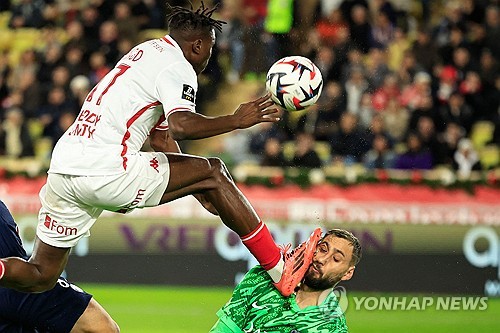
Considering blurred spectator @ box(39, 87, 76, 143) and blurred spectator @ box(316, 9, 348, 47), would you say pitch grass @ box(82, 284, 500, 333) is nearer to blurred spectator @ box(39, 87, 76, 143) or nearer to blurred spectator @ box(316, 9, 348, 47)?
blurred spectator @ box(39, 87, 76, 143)

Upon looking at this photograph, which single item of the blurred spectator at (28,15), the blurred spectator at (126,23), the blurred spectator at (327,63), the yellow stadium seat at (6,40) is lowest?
the blurred spectator at (327,63)

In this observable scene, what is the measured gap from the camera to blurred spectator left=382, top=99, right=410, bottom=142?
12.6 metres

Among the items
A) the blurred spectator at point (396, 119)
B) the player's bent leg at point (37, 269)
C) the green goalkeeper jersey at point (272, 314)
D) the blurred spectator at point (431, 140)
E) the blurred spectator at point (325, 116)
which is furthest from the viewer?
the blurred spectator at point (396, 119)

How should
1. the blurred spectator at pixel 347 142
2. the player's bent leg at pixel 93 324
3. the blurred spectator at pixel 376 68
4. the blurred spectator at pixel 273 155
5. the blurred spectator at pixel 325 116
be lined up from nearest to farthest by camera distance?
the player's bent leg at pixel 93 324
the blurred spectator at pixel 273 155
the blurred spectator at pixel 347 142
the blurred spectator at pixel 325 116
the blurred spectator at pixel 376 68

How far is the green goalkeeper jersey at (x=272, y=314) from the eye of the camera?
228 inches

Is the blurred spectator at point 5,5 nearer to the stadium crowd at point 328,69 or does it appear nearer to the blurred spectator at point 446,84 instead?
the stadium crowd at point 328,69

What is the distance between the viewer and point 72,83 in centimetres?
1322

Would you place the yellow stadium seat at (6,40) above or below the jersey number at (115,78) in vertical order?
above

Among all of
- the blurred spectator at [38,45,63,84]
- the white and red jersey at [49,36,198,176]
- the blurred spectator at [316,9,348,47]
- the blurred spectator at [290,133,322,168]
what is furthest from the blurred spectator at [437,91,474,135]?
the white and red jersey at [49,36,198,176]

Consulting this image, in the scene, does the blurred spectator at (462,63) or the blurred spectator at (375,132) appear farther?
the blurred spectator at (462,63)

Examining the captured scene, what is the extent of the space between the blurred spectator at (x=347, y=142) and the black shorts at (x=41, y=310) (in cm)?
622

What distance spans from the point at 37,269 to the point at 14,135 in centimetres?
746

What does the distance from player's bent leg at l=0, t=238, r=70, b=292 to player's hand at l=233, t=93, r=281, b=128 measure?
1.42 m

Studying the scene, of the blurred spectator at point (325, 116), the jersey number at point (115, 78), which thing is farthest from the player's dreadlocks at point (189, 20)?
the blurred spectator at point (325, 116)
